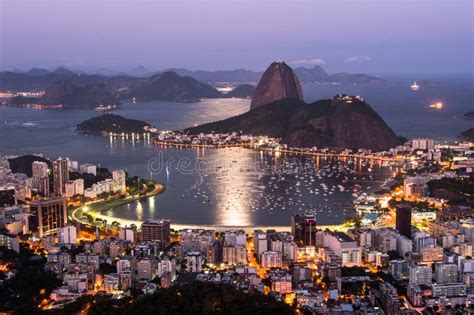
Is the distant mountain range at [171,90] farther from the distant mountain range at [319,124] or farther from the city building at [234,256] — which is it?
the city building at [234,256]

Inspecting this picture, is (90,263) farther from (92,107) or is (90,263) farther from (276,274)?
(92,107)

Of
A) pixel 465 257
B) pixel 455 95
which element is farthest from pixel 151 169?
pixel 455 95

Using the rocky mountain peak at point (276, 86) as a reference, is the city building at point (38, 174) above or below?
below

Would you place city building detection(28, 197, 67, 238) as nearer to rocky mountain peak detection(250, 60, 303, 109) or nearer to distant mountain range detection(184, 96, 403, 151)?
Result: distant mountain range detection(184, 96, 403, 151)

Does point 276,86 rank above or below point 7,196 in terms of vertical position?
above

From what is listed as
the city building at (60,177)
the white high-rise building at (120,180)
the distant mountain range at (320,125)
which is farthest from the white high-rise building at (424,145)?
the city building at (60,177)

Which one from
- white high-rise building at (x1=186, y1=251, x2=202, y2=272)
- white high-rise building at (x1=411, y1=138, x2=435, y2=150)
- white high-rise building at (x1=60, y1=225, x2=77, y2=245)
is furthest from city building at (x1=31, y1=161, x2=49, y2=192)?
white high-rise building at (x1=411, y1=138, x2=435, y2=150)

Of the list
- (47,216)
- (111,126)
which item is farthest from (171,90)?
(47,216)

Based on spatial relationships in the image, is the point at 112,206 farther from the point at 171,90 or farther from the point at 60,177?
the point at 171,90
